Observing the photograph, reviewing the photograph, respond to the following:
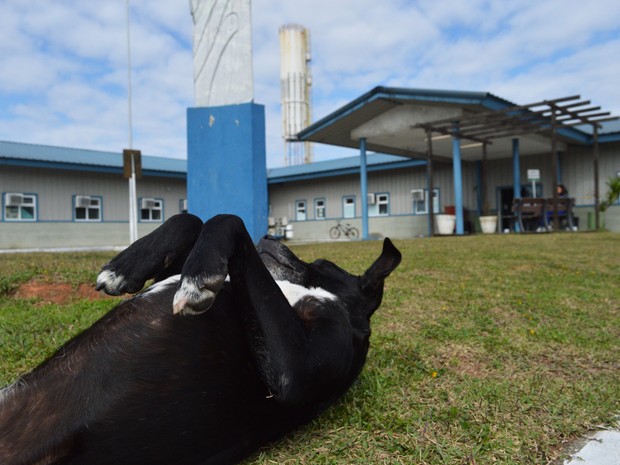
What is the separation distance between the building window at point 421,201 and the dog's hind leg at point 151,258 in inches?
862

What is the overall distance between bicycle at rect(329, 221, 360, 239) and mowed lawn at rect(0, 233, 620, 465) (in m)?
18.9

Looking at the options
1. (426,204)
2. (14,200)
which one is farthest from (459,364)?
(14,200)

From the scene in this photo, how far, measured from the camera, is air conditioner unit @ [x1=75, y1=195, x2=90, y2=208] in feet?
73.7

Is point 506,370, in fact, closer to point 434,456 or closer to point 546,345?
point 546,345

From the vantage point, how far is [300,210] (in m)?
28.2

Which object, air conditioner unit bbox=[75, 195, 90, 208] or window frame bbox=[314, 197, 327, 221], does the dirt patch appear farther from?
window frame bbox=[314, 197, 327, 221]

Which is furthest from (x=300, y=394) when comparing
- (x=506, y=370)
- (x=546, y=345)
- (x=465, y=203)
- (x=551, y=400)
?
(x=465, y=203)

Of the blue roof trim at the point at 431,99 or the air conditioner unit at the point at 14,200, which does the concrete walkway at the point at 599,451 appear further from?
the air conditioner unit at the point at 14,200

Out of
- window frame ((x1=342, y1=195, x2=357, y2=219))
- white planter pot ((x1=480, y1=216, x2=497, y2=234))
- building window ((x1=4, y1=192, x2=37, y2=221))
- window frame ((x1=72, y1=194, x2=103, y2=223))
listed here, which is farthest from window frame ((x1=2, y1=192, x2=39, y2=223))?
white planter pot ((x1=480, y1=216, x2=497, y2=234))

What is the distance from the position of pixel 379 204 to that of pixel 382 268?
22.8 meters

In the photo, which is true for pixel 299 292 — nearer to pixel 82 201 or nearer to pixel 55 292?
pixel 55 292

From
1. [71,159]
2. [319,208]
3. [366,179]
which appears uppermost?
[71,159]

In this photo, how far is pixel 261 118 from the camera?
9258 mm

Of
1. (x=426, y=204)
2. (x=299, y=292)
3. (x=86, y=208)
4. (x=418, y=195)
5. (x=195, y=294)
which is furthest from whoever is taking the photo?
(x=426, y=204)
